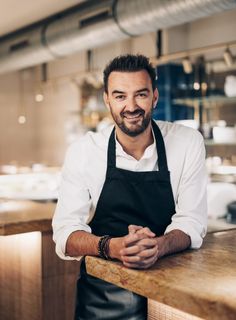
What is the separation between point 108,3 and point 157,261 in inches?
140

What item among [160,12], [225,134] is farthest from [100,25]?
[225,134]

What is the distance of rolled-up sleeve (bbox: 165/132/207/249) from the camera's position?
1850 millimetres

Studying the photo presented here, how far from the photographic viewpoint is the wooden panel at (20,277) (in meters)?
2.79

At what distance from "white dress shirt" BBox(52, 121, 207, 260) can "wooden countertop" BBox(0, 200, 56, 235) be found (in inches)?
29.0

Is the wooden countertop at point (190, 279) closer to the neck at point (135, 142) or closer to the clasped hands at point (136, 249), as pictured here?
the clasped hands at point (136, 249)

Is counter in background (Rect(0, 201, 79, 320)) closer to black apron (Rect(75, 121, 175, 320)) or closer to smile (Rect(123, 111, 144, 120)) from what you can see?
black apron (Rect(75, 121, 175, 320))

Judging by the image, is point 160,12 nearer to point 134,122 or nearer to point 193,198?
point 134,122

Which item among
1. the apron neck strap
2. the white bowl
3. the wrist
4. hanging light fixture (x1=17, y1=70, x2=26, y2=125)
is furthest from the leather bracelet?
hanging light fixture (x1=17, y1=70, x2=26, y2=125)

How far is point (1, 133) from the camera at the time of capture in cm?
877

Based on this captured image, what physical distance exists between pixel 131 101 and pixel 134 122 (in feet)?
0.27

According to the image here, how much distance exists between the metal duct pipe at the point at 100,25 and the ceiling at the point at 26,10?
0.71ft

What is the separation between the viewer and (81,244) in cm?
179

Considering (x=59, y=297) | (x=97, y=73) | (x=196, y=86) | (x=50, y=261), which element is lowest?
(x=59, y=297)

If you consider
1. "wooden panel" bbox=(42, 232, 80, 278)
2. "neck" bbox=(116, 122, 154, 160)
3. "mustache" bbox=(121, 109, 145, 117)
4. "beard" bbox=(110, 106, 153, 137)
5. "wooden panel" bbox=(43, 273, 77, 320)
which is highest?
"mustache" bbox=(121, 109, 145, 117)
